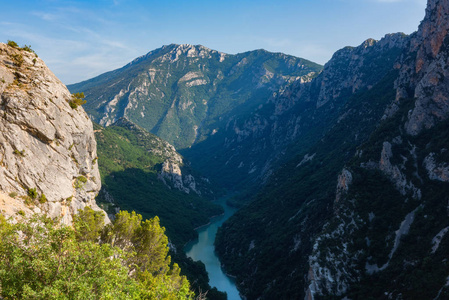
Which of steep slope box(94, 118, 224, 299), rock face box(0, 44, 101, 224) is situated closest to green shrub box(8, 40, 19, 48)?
rock face box(0, 44, 101, 224)

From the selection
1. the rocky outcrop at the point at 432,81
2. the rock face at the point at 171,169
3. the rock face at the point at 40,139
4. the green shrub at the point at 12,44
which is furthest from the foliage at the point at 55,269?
the rock face at the point at 171,169

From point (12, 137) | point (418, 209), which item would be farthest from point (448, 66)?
point (12, 137)

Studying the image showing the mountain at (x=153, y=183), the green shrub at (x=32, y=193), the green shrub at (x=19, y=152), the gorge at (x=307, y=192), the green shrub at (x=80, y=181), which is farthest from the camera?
the mountain at (x=153, y=183)

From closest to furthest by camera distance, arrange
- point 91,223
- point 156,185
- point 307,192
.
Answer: point 91,223 → point 307,192 → point 156,185

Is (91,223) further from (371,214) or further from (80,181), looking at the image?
(371,214)

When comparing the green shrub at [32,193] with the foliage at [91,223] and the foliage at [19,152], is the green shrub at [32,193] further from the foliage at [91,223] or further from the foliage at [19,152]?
the foliage at [91,223]

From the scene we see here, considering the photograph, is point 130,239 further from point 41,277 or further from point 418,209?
point 418,209

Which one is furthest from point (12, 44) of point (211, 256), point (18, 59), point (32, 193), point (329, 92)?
point (329, 92)

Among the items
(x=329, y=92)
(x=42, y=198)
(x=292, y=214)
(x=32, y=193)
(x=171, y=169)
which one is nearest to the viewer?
(x=32, y=193)
